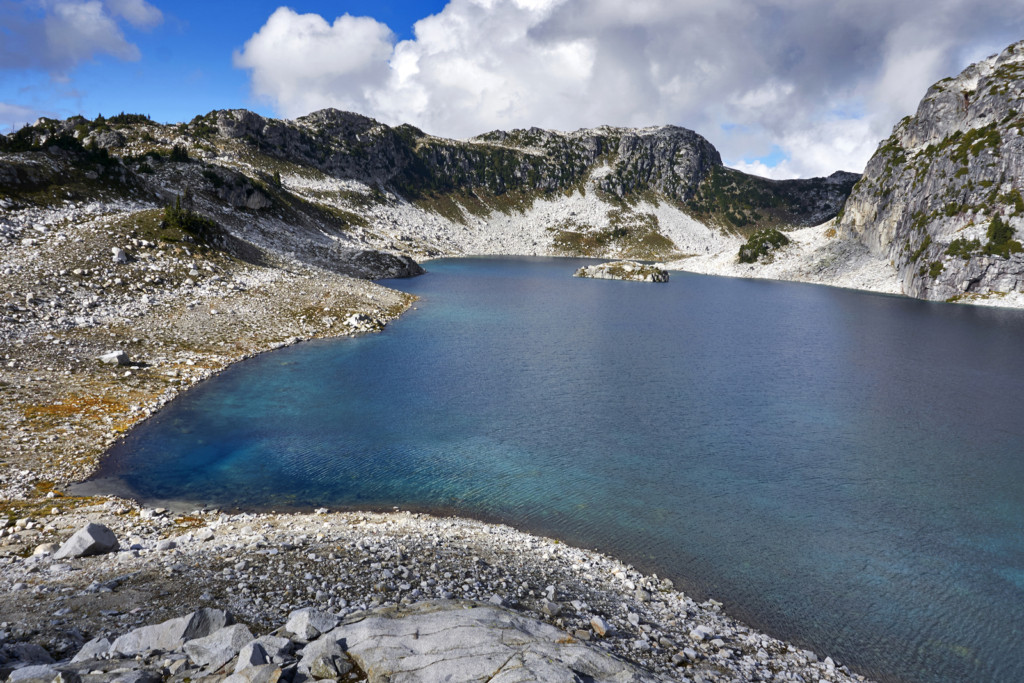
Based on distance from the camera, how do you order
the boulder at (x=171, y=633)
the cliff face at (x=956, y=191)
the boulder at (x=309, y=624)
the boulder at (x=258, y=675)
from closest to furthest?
the boulder at (x=258, y=675), the boulder at (x=171, y=633), the boulder at (x=309, y=624), the cliff face at (x=956, y=191)

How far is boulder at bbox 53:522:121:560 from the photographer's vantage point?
1555cm

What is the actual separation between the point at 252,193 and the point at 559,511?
94.7 meters

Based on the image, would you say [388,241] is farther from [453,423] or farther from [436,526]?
[436,526]

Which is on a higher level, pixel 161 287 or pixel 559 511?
pixel 161 287

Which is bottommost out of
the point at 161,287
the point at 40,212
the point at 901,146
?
the point at 161,287

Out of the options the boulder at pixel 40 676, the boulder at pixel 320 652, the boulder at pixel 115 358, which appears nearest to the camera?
the boulder at pixel 40 676

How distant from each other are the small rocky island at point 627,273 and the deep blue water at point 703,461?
71.6 metres

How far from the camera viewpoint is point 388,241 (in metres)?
144

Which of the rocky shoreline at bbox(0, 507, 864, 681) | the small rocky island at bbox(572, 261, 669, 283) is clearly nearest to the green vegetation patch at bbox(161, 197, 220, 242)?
the rocky shoreline at bbox(0, 507, 864, 681)

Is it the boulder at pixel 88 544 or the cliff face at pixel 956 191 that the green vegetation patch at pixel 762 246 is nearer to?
the cliff face at pixel 956 191

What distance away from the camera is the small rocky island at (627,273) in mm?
126144

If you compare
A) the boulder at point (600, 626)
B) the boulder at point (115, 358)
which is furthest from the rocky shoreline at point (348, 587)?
the boulder at point (115, 358)

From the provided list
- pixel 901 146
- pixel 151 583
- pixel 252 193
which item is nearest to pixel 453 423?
pixel 151 583

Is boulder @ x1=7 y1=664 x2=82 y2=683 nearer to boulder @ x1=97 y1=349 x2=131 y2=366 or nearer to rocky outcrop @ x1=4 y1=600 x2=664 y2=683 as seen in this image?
rocky outcrop @ x1=4 y1=600 x2=664 y2=683
